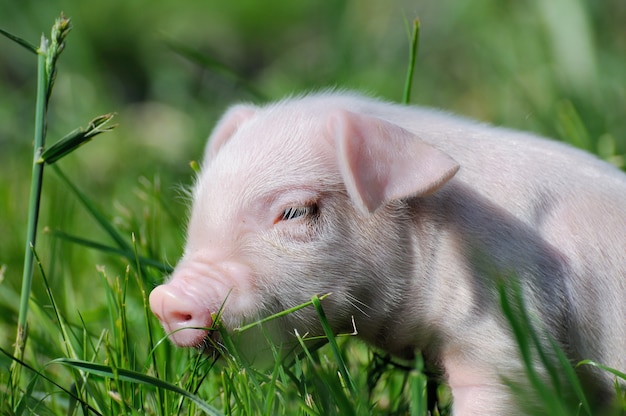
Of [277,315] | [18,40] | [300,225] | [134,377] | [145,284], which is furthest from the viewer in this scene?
[145,284]

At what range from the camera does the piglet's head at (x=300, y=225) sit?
8.46ft

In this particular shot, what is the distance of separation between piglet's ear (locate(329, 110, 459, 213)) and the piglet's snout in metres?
0.51

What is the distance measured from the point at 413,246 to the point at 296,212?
357 mm

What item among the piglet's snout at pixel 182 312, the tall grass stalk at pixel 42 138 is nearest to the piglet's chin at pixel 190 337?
the piglet's snout at pixel 182 312

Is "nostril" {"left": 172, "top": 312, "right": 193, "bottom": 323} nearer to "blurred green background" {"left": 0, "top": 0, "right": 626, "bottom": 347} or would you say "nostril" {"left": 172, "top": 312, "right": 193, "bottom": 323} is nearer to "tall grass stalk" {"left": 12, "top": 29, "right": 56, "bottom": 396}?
"tall grass stalk" {"left": 12, "top": 29, "right": 56, "bottom": 396}

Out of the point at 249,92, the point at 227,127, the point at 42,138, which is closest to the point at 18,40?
the point at 42,138

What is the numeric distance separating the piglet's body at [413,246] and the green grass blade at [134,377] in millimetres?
218

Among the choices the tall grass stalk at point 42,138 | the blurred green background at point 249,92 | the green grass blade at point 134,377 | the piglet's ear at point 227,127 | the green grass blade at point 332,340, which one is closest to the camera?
the green grass blade at point 134,377

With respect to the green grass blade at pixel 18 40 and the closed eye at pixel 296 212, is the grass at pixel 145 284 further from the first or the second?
the closed eye at pixel 296 212

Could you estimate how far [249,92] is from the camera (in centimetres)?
501

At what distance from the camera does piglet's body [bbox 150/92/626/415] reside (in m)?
2.66

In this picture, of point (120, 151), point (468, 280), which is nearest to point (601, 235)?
point (468, 280)

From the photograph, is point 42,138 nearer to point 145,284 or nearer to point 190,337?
point 145,284

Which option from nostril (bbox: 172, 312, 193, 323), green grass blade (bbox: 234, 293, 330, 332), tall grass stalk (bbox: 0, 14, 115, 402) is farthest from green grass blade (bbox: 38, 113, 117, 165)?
green grass blade (bbox: 234, 293, 330, 332)
